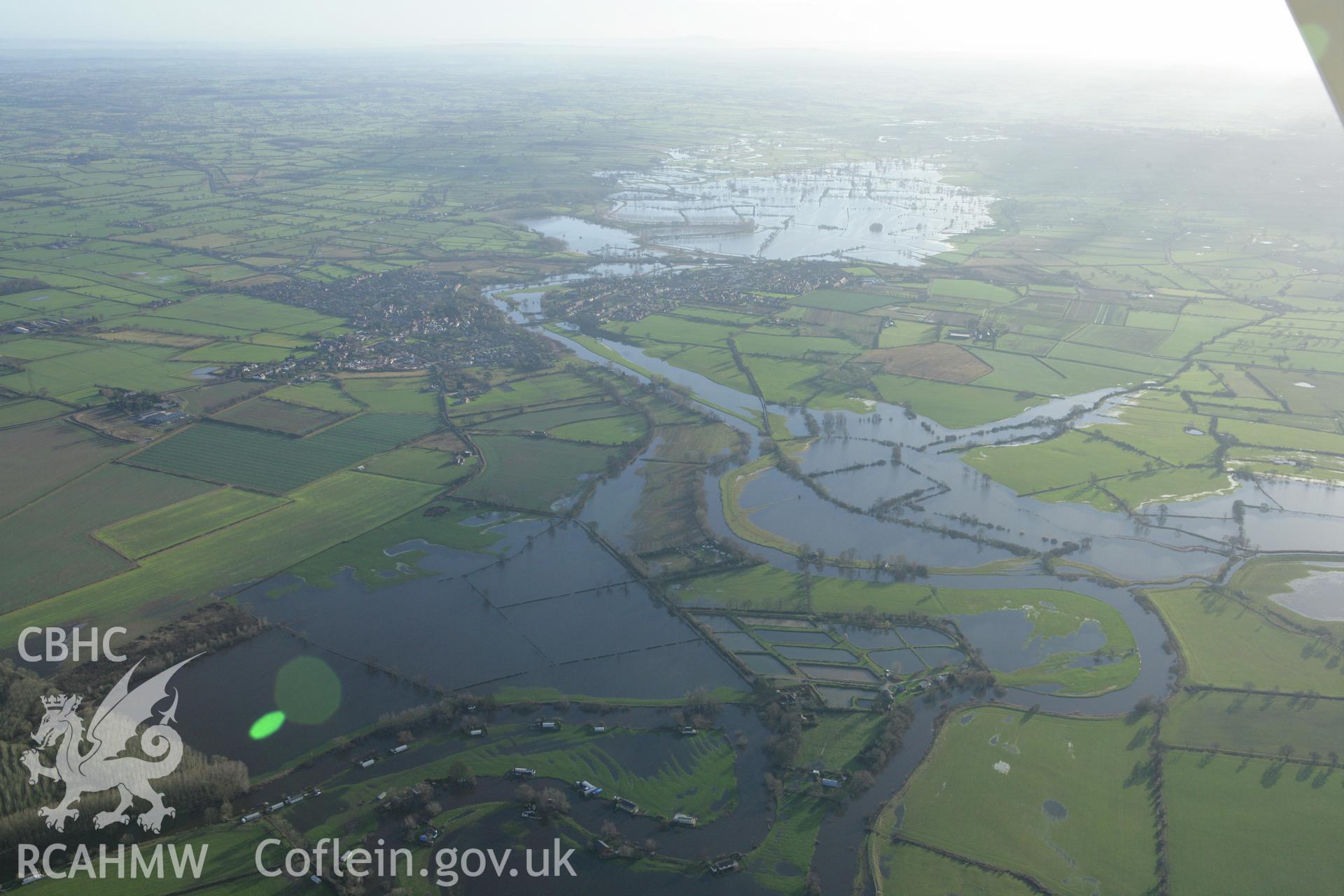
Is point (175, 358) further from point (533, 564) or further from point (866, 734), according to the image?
point (866, 734)

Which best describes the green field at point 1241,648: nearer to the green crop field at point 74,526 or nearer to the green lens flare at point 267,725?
the green lens flare at point 267,725

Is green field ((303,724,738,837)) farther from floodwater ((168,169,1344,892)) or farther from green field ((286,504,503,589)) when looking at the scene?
green field ((286,504,503,589))

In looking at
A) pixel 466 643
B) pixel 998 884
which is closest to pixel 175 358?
pixel 466 643

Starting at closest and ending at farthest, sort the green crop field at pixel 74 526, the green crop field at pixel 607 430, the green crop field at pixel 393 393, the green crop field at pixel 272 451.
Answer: the green crop field at pixel 74 526 < the green crop field at pixel 272 451 < the green crop field at pixel 607 430 < the green crop field at pixel 393 393

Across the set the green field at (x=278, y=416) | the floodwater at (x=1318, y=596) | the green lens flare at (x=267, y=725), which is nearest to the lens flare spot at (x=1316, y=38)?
the green lens flare at (x=267, y=725)

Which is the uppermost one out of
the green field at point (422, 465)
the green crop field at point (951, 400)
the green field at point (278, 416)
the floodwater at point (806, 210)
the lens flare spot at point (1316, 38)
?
the lens flare spot at point (1316, 38)

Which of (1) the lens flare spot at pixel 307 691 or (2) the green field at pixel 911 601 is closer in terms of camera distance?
(1) the lens flare spot at pixel 307 691

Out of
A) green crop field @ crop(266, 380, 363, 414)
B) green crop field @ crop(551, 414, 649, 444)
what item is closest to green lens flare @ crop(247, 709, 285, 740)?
green crop field @ crop(551, 414, 649, 444)
